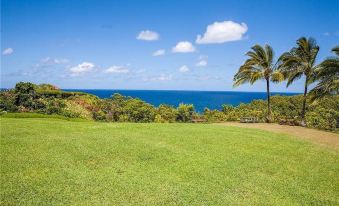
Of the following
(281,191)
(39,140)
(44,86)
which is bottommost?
(281,191)

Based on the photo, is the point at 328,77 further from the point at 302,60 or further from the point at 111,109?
the point at 111,109

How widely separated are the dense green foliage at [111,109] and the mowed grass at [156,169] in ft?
43.2

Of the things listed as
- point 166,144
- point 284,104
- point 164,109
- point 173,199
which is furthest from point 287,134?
point 284,104

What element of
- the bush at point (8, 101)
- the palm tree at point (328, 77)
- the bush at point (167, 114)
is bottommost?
the bush at point (167, 114)

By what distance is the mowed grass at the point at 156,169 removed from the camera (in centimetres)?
1101

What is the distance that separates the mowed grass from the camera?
1101cm

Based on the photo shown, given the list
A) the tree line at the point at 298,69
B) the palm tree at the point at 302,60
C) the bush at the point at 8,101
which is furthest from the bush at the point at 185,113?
the bush at the point at 8,101

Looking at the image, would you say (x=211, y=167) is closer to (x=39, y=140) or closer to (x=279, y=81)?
(x=39, y=140)

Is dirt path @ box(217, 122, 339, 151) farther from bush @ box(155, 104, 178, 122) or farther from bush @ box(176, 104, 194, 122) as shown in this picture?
bush @ box(155, 104, 178, 122)

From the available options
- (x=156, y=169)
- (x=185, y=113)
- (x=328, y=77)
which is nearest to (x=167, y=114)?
(x=185, y=113)

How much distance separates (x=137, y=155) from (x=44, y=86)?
37.5 metres

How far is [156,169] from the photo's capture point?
1398 centimetres

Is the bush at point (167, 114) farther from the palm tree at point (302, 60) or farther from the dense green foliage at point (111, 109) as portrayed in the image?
the palm tree at point (302, 60)

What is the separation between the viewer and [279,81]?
33312 millimetres
